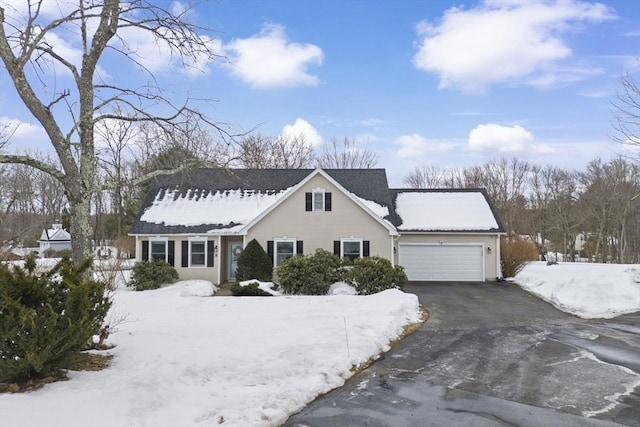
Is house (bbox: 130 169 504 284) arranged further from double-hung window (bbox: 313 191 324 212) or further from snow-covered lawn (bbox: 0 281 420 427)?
snow-covered lawn (bbox: 0 281 420 427)

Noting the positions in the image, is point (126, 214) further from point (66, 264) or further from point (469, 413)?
point (469, 413)

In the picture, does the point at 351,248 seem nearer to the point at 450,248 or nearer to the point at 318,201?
the point at 318,201

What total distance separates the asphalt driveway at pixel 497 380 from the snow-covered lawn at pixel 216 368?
0.47 m

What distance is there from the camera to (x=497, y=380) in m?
7.02

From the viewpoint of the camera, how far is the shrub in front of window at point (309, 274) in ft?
57.3

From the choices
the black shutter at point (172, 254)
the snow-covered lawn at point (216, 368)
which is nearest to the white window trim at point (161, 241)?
the black shutter at point (172, 254)

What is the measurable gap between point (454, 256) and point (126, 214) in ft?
84.3

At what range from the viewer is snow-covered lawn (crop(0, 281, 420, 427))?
5201 mm

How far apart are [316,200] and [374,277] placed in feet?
17.0

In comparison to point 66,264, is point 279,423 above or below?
below

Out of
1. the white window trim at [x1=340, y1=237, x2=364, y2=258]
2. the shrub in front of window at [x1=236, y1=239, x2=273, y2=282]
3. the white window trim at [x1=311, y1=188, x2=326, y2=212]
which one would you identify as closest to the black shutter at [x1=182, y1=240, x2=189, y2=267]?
the shrub in front of window at [x1=236, y1=239, x2=273, y2=282]

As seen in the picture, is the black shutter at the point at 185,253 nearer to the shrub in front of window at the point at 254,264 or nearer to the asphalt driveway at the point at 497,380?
the shrub in front of window at the point at 254,264

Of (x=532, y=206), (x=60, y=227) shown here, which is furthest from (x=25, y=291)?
(x=532, y=206)

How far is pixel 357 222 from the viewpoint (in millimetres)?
20641
